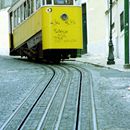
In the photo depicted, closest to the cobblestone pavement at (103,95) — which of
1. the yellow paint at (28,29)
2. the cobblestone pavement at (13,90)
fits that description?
the cobblestone pavement at (13,90)

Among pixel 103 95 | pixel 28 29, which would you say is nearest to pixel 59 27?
pixel 28 29

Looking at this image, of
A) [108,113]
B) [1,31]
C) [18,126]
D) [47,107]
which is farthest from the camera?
[1,31]

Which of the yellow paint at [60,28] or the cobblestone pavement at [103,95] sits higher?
the yellow paint at [60,28]

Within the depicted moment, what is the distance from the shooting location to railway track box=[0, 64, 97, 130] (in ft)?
30.7

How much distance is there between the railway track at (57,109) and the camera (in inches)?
368

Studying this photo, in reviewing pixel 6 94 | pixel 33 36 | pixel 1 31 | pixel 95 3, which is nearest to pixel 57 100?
pixel 6 94

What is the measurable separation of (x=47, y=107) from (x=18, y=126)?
7.44ft

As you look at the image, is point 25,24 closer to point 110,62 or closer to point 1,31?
point 110,62

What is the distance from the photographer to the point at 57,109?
11.2 metres

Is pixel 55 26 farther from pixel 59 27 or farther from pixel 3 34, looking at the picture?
pixel 3 34

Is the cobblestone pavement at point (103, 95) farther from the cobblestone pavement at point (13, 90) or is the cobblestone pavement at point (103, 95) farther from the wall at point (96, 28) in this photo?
the wall at point (96, 28)

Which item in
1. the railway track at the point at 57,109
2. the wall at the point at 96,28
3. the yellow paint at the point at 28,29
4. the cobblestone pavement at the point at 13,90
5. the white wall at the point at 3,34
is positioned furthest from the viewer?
the white wall at the point at 3,34

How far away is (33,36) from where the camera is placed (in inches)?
1046

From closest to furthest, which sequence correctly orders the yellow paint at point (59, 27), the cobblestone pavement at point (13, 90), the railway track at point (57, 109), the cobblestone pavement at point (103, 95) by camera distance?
the railway track at point (57, 109) < the cobblestone pavement at point (103, 95) < the cobblestone pavement at point (13, 90) < the yellow paint at point (59, 27)
